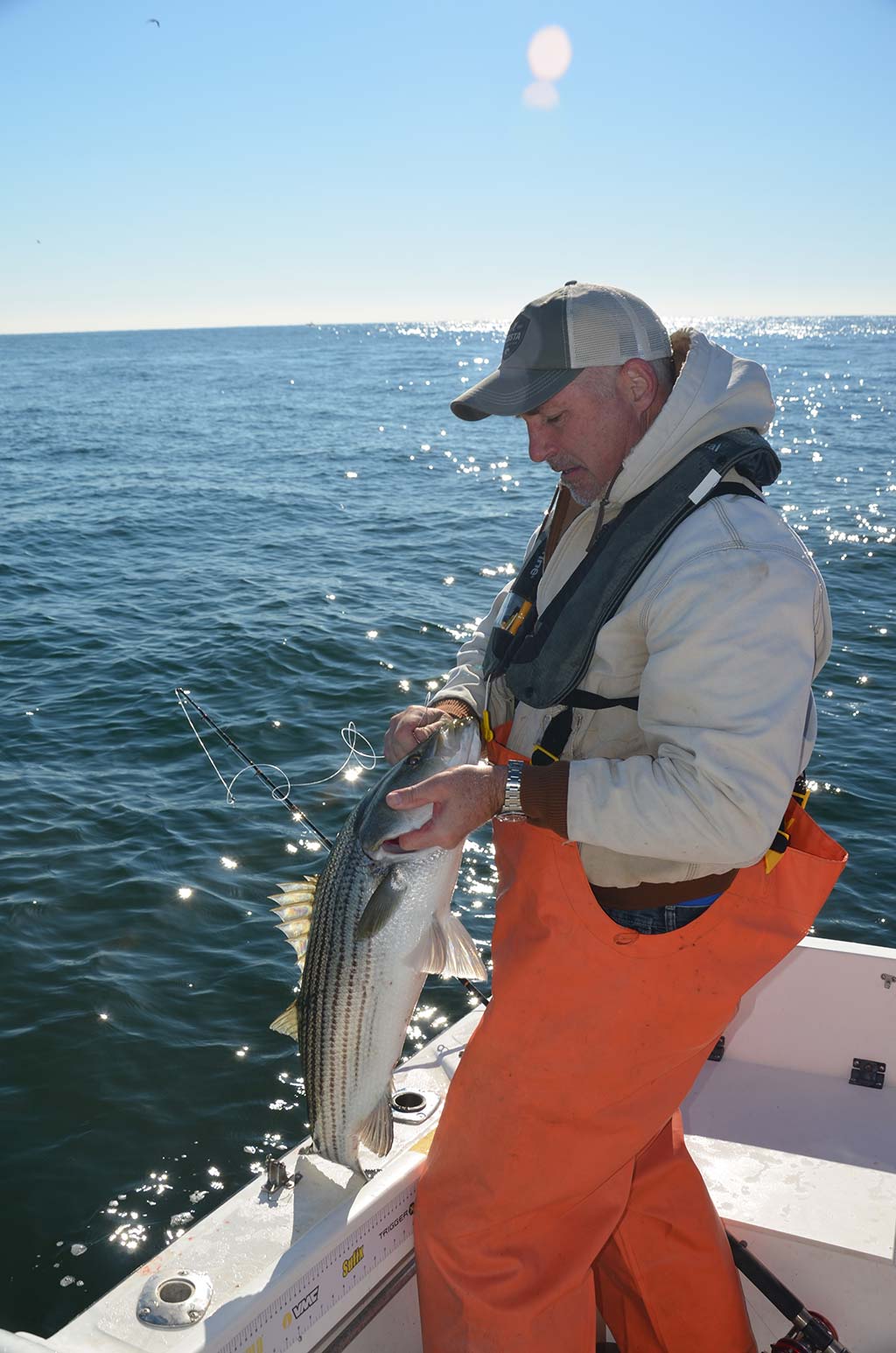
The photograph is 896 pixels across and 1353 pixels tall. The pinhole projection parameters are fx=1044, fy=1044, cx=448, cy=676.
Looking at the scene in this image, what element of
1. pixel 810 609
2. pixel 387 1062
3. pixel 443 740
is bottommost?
pixel 387 1062

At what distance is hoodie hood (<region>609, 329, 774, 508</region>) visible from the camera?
124 inches

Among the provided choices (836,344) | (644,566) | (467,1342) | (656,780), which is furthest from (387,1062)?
(836,344)

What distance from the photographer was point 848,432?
40.4 meters

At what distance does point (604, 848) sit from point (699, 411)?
53.3 inches

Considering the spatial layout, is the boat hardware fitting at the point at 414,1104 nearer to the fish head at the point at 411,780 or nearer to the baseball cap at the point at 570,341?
the fish head at the point at 411,780

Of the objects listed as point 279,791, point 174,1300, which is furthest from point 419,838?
point 279,791

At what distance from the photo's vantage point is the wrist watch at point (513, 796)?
314 centimetres

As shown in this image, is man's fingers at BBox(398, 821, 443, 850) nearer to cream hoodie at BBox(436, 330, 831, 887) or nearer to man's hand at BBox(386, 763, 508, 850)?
man's hand at BBox(386, 763, 508, 850)

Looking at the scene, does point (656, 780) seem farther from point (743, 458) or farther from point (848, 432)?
point (848, 432)

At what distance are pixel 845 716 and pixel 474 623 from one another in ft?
19.0

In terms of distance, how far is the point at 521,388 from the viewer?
333 centimetres

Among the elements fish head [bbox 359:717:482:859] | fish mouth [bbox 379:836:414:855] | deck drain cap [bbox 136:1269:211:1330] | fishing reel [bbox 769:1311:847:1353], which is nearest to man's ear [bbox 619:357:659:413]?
fish head [bbox 359:717:482:859]

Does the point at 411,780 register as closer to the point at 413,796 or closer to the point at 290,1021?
the point at 413,796

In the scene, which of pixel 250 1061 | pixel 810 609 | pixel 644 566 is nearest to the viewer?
pixel 810 609
